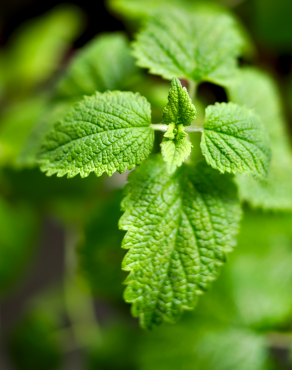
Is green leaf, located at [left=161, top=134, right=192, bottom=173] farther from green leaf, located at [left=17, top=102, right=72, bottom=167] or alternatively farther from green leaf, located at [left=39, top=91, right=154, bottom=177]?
green leaf, located at [left=17, top=102, right=72, bottom=167]

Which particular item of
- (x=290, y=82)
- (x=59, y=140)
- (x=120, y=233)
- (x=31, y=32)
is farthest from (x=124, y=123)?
(x=31, y=32)

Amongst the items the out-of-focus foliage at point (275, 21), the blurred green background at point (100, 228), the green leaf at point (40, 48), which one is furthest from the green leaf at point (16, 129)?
the out-of-focus foliage at point (275, 21)

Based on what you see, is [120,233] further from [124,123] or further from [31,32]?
[31,32]

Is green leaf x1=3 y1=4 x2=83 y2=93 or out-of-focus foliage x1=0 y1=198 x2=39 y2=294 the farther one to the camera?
green leaf x1=3 y1=4 x2=83 y2=93

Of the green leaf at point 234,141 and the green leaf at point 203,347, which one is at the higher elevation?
the green leaf at point 234,141

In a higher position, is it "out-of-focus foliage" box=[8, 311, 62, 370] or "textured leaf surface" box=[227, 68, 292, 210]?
"textured leaf surface" box=[227, 68, 292, 210]

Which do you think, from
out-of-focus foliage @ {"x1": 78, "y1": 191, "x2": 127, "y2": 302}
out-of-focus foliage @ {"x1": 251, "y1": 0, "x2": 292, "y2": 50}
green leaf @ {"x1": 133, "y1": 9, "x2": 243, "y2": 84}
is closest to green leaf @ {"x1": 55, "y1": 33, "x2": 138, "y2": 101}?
green leaf @ {"x1": 133, "y1": 9, "x2": 243, "y2": 84}

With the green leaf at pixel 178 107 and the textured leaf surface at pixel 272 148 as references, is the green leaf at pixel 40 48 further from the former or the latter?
the green leaf at pixel 178 107

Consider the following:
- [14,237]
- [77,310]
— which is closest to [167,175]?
[14,237]
